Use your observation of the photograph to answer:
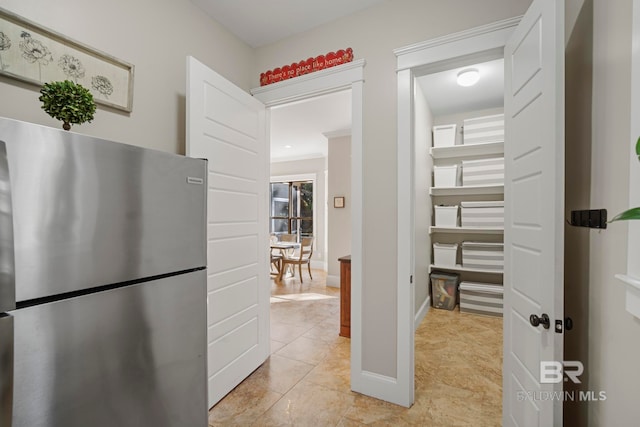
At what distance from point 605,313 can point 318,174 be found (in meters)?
6.10

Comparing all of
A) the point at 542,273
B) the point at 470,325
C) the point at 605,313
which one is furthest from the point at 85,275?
the point at 470,325

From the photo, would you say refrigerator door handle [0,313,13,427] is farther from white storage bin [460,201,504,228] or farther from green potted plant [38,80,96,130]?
white storage bin [460,201,504,228]

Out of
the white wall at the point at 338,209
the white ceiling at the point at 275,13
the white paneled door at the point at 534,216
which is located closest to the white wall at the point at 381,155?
the white ceiling at the point at 275,13

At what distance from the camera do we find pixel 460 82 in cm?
284

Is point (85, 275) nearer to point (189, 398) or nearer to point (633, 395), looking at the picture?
point (189, 398)

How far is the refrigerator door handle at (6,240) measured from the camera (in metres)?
0.65

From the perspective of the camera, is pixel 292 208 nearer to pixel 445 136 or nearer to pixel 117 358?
pixel 445 136

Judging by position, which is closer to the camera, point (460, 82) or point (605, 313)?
point (605, 313)

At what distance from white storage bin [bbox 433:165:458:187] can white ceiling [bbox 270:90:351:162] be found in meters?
1.52

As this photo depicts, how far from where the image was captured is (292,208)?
290 inches

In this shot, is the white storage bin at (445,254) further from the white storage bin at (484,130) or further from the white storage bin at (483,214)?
the white storage bin at (484,130)

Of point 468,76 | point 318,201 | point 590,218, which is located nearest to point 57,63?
point 590,218

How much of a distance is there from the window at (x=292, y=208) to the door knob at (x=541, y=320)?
6084 mm

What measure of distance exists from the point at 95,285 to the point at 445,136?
3.92 meters
